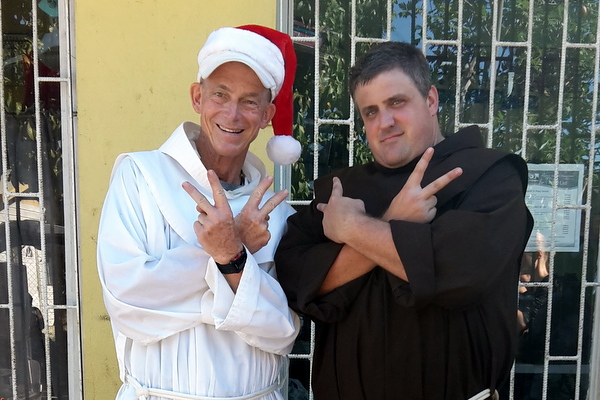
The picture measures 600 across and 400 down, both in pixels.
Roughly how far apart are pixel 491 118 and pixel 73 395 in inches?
115

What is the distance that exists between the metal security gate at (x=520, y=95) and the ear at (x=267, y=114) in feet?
2.96

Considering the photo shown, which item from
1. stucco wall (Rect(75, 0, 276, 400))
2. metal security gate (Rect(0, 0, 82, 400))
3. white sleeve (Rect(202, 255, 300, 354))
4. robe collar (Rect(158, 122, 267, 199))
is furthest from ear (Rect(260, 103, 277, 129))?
metal security gate (Rect(0, 0, 82, 400))

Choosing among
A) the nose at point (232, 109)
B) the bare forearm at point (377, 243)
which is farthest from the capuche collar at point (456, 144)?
the nose at point (232, 109)

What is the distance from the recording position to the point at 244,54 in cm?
173

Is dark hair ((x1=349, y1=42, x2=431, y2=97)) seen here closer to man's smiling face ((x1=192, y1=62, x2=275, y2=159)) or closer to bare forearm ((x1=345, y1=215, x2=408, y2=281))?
man's smiling face ((x1=192, y1=62, x2=275, y2=159))

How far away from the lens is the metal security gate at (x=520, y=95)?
277cm

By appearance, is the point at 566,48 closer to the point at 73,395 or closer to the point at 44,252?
the point at 44,252

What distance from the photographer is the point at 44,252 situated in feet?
9.52

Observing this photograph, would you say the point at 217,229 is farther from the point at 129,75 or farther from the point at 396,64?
the point at 129,75

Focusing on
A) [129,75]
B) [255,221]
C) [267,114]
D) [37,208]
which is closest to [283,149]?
[267,114]

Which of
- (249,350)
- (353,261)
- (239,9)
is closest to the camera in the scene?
(353,261)

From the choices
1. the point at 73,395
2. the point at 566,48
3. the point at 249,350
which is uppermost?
the point at 566,48

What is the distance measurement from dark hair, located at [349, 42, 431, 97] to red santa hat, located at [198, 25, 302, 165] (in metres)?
0.31

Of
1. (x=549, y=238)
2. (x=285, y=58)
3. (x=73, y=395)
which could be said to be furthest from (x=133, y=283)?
(x=549, y=238)
